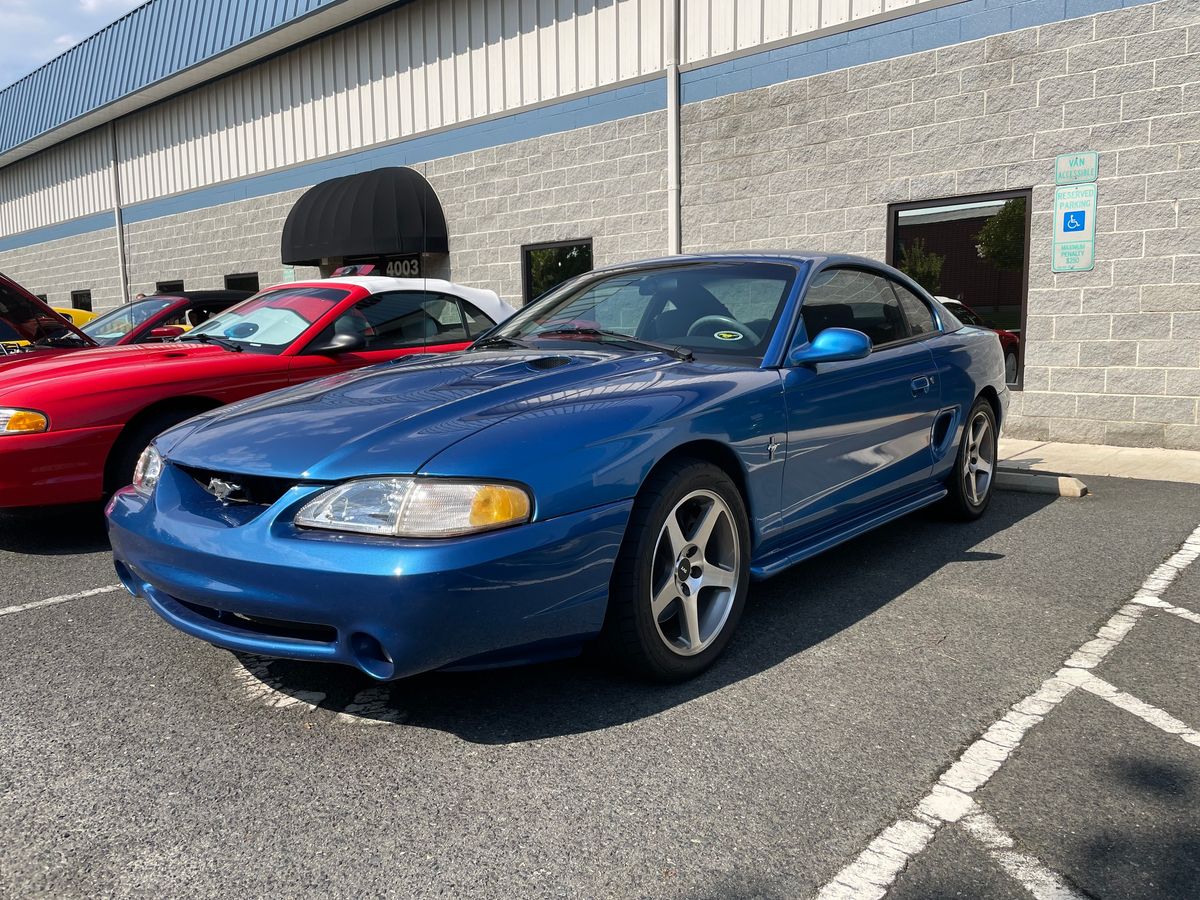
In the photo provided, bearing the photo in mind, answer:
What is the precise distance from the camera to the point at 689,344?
3.70 m

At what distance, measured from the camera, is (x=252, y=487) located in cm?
276

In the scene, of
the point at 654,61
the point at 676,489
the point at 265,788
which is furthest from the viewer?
the point at 654,61

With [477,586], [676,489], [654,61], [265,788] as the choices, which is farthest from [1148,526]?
[654,61]

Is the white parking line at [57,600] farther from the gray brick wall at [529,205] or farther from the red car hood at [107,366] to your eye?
the gray brick wall at [529,205]

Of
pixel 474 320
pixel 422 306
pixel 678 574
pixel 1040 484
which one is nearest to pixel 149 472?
pixel 678 574

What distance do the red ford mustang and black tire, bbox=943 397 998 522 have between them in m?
3.30

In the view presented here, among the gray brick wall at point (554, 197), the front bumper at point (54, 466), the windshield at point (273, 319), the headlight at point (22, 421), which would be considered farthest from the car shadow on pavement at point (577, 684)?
the gray brick wall at point (554, 197)

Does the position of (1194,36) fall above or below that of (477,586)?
above

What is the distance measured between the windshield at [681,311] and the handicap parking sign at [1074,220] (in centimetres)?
535

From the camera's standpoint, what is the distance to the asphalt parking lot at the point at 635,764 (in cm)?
205

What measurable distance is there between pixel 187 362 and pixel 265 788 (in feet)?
11.3

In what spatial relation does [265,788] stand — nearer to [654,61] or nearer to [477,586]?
[477,586]

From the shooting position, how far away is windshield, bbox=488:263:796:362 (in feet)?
12.1

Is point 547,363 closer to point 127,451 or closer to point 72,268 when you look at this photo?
point 127,451
